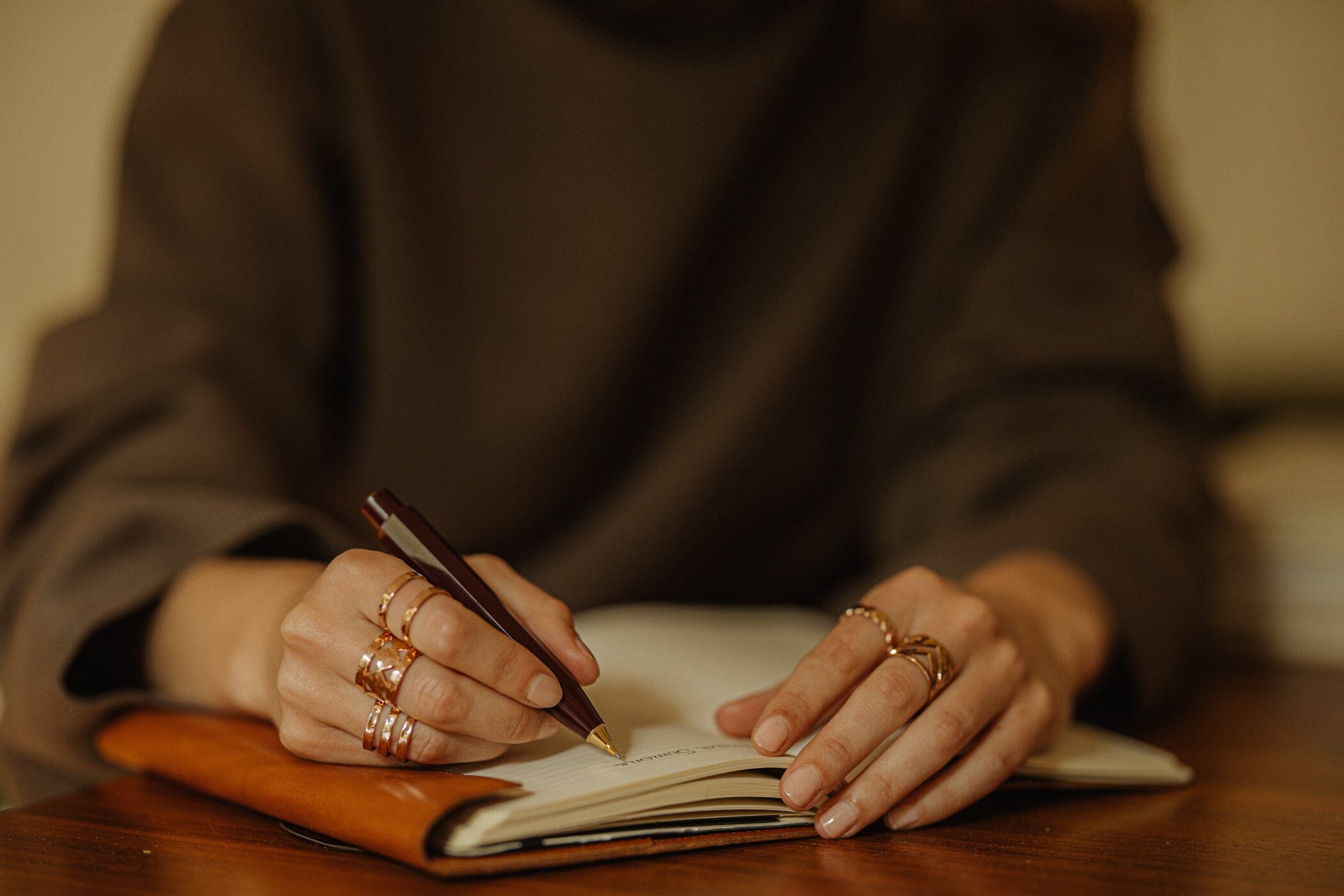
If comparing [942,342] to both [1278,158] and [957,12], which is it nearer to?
[957,12]

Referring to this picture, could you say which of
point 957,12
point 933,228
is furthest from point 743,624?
point 957,12

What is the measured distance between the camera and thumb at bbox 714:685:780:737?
447 mm

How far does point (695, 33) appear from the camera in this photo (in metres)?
0.88

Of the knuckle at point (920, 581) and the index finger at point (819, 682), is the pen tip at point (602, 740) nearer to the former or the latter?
the index finger at point (819, 682)

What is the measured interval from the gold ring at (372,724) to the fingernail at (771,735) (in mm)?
145

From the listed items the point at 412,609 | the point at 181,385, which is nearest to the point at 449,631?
the point at 412,609

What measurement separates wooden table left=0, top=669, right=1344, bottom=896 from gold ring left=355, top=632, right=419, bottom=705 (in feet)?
0.20

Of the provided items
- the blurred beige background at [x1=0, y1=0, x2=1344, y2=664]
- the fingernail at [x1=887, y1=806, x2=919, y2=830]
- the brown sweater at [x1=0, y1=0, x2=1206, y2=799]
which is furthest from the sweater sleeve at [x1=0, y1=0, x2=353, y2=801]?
the blurred beige background at [x1=0, y1=0, x2=1344, y2=664]

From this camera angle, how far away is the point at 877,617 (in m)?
0.46

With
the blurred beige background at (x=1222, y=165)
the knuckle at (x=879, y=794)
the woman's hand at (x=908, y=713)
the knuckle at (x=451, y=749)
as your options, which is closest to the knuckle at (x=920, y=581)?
the woman's hand at (x=908, y=713)

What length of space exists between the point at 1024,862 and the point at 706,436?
52 cm

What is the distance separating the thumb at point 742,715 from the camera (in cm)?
45

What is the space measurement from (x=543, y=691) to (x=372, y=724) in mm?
68

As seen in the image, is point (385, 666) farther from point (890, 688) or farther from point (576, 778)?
point (890, 688)
